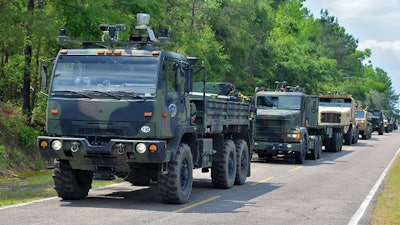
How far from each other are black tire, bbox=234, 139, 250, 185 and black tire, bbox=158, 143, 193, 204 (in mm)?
4257

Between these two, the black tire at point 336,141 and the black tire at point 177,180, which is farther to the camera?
the black tire at point 336,141

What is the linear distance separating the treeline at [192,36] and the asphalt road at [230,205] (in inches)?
123

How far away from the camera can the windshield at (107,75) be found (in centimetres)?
1374

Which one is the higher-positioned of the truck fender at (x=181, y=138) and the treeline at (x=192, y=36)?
the treeline at (x=192, y=36)

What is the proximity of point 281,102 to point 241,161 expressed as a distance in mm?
10388

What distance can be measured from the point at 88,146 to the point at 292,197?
208 inches

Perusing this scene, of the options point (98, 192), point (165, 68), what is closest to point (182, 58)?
point (165, 68)

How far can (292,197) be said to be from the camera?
16688mm

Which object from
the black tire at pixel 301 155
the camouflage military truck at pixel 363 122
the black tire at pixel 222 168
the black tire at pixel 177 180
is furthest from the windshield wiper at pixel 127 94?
the camouflage military truck at pixel 363 122

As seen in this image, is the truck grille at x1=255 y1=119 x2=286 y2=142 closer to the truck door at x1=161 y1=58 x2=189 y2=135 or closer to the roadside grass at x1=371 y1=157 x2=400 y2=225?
the roadside grass at x1=371 y1=157 x2=400 y2=225

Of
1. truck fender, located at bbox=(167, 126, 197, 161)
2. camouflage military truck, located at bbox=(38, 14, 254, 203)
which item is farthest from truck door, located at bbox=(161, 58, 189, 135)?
truck fender, located at bbox=(167, 126, 197, 161)

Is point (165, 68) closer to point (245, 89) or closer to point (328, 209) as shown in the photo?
point (328, 209)

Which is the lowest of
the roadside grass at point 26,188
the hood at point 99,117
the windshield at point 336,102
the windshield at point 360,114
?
the roadside grass at point 26,188

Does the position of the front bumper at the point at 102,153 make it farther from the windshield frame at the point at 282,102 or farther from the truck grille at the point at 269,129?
the windshield frame at the point at 282,102
